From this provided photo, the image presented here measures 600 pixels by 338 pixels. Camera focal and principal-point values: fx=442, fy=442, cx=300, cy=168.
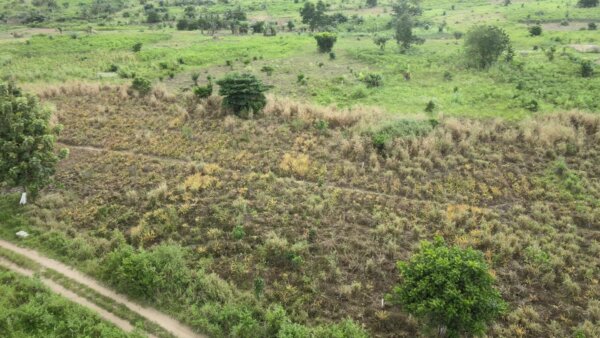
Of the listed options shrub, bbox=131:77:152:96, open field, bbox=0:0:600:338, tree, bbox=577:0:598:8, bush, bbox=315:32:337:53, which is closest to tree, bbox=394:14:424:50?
bush, bbox=315:32:337:53

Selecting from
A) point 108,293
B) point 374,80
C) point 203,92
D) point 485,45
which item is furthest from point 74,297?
point 485,45

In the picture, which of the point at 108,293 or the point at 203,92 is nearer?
the point at 108,293

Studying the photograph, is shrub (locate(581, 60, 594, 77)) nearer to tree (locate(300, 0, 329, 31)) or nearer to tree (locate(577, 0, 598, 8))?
tree (locate(300, 0, 329, 31))

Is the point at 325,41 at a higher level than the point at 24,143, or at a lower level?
higher

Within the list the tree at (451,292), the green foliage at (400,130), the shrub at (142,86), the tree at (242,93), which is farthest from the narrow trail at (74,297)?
the shrub at (142,86)

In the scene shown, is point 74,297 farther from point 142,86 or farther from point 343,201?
point 142,86

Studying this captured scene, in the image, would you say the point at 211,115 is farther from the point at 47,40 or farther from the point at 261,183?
the point at 47,40
